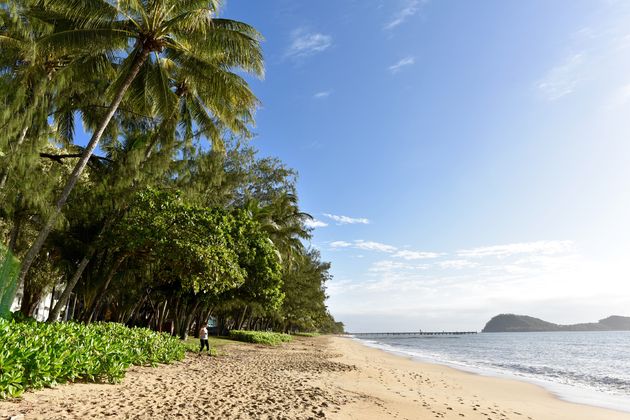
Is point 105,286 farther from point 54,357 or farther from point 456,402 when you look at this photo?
point 456,402

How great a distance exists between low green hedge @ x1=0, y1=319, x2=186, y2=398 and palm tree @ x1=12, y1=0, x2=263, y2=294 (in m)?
3.72

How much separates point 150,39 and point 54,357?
9.67 metres

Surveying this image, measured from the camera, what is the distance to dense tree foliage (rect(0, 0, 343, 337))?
11.8 metres

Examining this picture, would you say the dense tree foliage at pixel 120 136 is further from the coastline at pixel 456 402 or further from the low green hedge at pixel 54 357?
the coastline at pixel 456 402

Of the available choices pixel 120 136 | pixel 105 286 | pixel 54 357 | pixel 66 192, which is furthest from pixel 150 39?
pixel 105 286

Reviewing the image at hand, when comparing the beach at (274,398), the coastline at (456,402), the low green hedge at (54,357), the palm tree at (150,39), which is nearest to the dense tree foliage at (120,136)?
the palm tree at (150,39)

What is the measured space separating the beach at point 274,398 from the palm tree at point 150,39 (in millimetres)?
5715

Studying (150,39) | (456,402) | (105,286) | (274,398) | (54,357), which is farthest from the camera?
(105,286)

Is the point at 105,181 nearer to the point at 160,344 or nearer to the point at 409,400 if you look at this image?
the point at 160,344

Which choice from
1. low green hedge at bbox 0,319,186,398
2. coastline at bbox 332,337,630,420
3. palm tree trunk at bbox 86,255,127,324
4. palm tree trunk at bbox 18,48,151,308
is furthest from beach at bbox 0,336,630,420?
palm tree trunk at bbox 86,255,127,324

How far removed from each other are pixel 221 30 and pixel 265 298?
17.0m

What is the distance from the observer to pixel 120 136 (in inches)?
743

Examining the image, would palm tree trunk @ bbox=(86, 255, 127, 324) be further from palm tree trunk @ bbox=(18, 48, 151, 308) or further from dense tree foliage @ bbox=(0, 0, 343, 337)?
palm tree trunk @ bbox=(18, 48, 151, 308)

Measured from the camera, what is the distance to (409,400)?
11.4 metres
